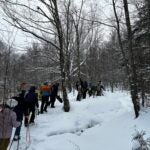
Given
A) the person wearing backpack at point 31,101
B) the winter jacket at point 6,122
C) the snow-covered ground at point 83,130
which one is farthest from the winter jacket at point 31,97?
the winter jacket at point 6,122

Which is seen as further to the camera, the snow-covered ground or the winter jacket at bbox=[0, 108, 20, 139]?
the snow-covered ground

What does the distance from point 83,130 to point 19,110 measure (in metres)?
3.06

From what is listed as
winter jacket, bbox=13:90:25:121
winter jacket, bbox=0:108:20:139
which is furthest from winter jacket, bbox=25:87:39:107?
winter jacket, bbox=0:108:20:139

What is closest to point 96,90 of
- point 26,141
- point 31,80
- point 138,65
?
point 138,65

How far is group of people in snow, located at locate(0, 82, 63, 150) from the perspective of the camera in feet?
24.7

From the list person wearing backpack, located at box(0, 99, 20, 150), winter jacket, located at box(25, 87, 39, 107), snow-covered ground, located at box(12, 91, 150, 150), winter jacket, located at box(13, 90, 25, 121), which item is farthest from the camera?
winter jacket, located at box(25, 87, 39, 107)

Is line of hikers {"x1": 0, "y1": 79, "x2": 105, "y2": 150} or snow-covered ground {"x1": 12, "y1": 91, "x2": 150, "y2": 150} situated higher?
line of hikers {"x1": 0, "y1": 79, "x2": 105, "y2": 150}

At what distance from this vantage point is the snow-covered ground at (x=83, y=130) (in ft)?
33.7

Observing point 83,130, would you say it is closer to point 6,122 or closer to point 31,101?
point 31,101

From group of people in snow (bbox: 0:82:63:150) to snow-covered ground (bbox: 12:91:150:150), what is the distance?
1.96ft

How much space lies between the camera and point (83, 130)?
1287 cm

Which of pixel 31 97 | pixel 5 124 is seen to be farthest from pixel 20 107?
pixel 5 124

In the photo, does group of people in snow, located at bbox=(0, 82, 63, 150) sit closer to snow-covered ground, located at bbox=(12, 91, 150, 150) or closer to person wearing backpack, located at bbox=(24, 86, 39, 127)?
person wearing backpack, located at bbox=(24, 86, 39, 127)

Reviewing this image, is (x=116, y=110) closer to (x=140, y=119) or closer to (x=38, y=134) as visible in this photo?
(x=140, y=119)
